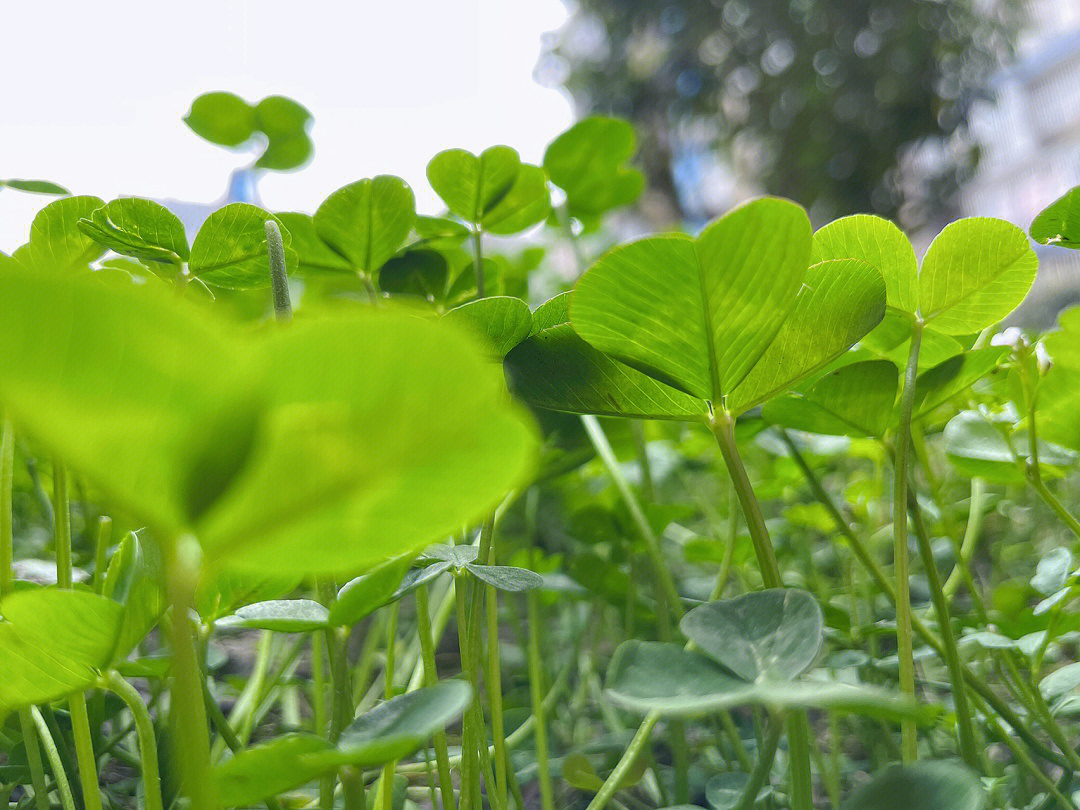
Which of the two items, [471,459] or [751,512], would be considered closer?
[471,459]

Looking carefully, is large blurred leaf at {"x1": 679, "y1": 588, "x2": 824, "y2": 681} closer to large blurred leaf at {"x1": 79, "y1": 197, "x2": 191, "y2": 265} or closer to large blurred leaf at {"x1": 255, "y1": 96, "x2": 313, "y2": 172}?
large blurred leaf at {"x1": 79, "y1": 197, "x2": 191, "y2": 265}

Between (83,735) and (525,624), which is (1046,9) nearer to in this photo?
(525,624)

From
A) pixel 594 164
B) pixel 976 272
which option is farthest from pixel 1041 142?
pixel 976 272

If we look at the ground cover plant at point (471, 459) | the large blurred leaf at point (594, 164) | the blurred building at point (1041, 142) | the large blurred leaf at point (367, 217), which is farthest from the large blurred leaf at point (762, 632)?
the blurred building at point (1041, 142)

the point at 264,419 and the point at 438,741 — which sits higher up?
the point at 264,419

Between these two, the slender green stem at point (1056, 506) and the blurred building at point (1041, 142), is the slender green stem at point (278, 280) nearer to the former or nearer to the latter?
the slender green stem at point (1056, 506)

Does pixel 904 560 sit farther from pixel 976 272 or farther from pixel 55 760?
pixel 55 760
